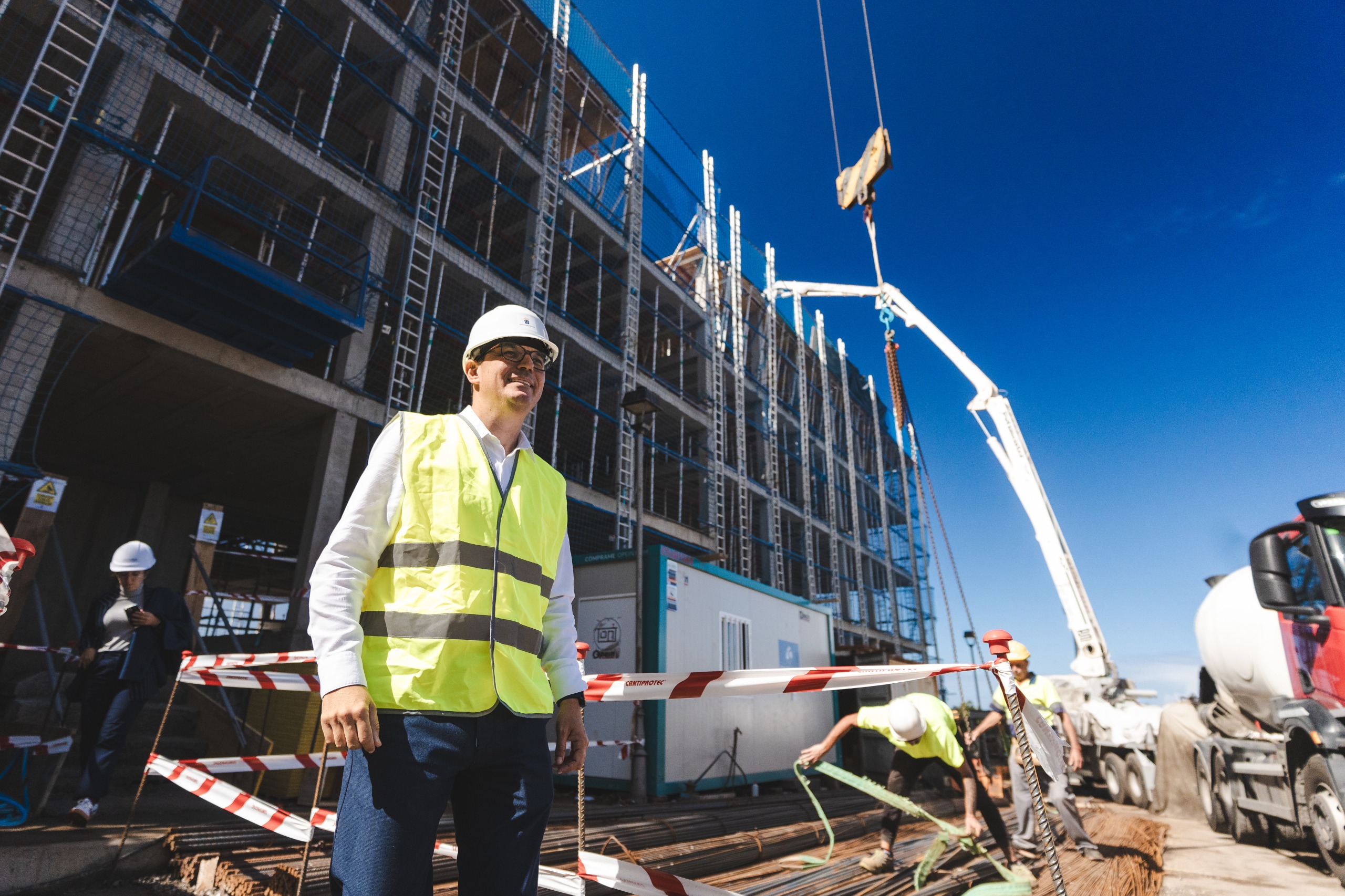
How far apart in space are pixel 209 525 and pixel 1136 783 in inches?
490

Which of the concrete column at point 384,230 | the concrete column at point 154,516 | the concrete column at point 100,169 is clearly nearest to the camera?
the concrete column at point 100,169

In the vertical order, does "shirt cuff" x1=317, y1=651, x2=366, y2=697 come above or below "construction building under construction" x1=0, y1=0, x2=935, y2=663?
below

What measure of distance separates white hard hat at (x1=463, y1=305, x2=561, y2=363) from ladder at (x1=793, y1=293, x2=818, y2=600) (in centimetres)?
2513

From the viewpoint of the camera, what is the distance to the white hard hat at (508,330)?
1888mm

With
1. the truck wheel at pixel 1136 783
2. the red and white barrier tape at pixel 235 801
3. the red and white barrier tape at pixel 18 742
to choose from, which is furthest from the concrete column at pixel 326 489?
the truck wheel at pixel 1136 783

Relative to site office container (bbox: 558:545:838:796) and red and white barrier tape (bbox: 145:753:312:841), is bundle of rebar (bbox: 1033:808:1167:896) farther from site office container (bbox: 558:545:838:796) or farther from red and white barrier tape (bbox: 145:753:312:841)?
red and white barrier tape (bbox: 145:753:312:841)

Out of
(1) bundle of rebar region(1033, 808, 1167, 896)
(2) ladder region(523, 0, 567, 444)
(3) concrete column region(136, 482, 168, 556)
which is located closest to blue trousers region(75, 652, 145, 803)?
(1) bundle of rebar region(1033, 808, 1167, 896)

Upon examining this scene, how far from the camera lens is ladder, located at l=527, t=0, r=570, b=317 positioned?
51.7 feet

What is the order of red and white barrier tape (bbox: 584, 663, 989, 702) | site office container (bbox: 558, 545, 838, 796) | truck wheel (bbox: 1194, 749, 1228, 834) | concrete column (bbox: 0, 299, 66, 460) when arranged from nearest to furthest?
1. red and white barrier tape (bbox: 584, 663, 989, 702)
2. truck wheel (bbox: 1194, 749, 1228, 834)
3. concrete column (bbox: 0, 299, 66, 460)
4. site office container (bbox: 558, 545, 838, 796)

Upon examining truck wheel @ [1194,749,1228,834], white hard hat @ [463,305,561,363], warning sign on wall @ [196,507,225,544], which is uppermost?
warning sign on wall @ [196,507,225,544]

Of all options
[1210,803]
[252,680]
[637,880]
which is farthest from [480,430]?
[1210,803]

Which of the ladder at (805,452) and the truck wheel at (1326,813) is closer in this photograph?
the truck wheel at (1326,813)

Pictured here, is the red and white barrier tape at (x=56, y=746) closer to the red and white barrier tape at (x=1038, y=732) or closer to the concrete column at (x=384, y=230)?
the red and white barrier tape at (x=1038, y=732)

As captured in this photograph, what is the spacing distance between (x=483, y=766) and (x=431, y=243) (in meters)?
13.3
